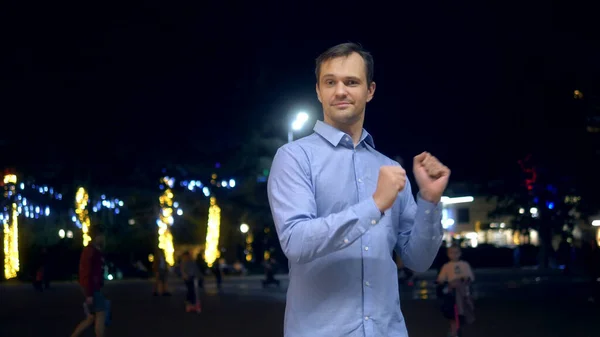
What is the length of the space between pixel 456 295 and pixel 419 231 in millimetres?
12813

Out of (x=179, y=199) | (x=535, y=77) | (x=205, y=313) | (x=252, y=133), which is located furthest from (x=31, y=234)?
(x=205, y=313)

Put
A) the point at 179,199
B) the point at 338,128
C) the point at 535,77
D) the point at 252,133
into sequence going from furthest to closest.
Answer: the point at 179,199 → the point at 252,133 → the point at 535,77 → the point at 338,128

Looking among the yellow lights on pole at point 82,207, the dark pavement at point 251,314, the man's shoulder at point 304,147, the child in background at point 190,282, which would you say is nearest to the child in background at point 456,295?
the dark pavement at point 251,314

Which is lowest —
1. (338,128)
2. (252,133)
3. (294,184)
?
(294,184)

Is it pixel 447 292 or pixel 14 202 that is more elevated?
pixel 14 202

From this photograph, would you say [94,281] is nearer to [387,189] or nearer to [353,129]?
[353,129]

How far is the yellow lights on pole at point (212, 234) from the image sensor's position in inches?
2199

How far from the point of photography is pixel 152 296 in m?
34.8

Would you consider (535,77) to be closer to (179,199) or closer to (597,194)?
(597,194)

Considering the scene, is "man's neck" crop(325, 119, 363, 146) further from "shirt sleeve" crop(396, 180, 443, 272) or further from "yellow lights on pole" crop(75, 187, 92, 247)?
"yellow lights on pole" crop(75, 187, 92, 247)

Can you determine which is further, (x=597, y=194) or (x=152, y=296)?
(x=597, y=194)

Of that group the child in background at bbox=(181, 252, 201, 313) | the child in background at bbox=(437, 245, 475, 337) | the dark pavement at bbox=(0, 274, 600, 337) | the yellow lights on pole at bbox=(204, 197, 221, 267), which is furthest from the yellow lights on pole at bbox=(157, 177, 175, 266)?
the child in background at bbox=(437, 245, 475, 337)

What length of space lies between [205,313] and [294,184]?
75.4 ft

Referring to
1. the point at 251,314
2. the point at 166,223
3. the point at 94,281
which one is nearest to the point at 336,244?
the point at 94,281
